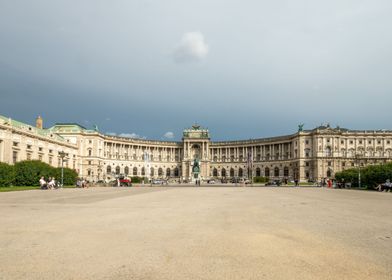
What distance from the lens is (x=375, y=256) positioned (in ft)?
30.6

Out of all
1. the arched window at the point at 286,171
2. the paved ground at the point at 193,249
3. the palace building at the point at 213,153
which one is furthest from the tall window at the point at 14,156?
the arched window at the point at 286,171

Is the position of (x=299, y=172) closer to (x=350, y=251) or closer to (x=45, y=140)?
(x=45, y=140)

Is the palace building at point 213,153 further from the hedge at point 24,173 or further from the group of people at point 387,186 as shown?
the group of people at point 387,186

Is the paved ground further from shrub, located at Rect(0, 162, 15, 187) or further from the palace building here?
the palace building

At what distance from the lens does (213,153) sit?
186 m

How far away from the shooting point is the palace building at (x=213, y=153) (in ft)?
466

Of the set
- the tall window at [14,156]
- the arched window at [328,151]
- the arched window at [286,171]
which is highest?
the arched window at [328,151]

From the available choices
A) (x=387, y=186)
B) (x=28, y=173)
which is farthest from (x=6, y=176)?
(x=387, y=186)

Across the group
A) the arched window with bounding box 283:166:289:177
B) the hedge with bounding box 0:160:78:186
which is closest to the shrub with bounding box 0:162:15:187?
the hedge with bounding box 0:160:78:186

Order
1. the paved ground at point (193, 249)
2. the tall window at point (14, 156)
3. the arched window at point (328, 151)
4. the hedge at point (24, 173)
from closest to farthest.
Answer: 1. the paved ground at point (193, 249)
2. the hedge at point (24, 173)
3. the tall window at point (14, 156)
4. the arched window at point (328, 151)

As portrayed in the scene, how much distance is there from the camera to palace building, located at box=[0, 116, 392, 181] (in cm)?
14212

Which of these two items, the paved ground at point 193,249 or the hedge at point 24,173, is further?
the hedge at point 24,173

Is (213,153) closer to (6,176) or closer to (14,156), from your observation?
(14,156)

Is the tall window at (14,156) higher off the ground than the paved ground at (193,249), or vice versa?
the tall window at (14,156)
